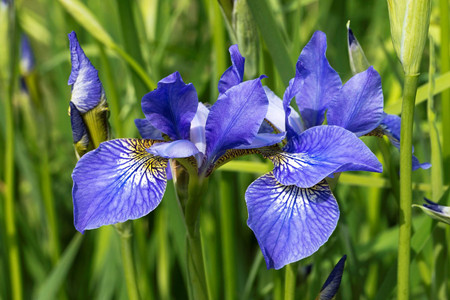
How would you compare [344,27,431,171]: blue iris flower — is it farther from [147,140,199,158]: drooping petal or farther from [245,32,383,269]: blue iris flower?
[147,140,199,158]: drooping petal

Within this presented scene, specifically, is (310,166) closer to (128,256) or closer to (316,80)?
(316,80)

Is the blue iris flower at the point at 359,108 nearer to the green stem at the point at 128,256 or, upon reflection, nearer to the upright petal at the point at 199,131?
the upright petal at the point at 199,131

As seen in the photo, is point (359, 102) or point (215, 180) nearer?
point (359, 102)

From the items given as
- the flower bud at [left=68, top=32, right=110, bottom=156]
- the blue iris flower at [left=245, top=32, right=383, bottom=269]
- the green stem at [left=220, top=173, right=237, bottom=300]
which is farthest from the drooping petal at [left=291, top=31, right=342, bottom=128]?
the green stem at [left=220, top=173, right=237, bottom=300]

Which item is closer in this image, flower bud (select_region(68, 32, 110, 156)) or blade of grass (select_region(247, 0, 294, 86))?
flower bud (select_region(68, 32, 110, 156))

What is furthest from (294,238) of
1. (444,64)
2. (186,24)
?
(186,24)

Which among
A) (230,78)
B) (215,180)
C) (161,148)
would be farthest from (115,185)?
(215,180)
